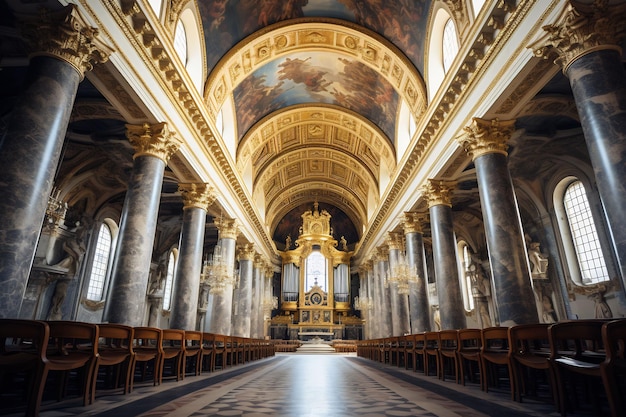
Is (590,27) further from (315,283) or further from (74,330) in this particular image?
(315,283)

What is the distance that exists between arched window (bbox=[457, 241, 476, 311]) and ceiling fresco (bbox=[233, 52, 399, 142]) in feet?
26.7

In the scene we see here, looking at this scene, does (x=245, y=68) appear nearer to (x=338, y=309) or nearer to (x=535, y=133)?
(x=535, y=133)

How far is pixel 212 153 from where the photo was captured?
12.6 metres

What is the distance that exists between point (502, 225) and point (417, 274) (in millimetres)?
6254

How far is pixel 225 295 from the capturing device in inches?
588

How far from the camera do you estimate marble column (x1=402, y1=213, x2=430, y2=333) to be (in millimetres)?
13281

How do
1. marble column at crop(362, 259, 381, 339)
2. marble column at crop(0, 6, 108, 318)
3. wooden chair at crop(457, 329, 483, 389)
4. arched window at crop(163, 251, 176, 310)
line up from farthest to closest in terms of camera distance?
marble column at crop(362, 259, 381, 339), arched window at crop(163, 251, 176, 310), wooden chair at crop(457, 329, 483, 389), marble column at crop(0, 6, 108, 318)

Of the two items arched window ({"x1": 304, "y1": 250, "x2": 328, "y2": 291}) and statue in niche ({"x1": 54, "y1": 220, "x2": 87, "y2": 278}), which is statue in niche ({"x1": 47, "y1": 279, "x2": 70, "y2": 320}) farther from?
arched window ({"x1": 304, "y1": 250, "x2": 328, "y2": 291})

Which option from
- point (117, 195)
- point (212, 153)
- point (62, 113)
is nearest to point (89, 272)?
point (117, 195)

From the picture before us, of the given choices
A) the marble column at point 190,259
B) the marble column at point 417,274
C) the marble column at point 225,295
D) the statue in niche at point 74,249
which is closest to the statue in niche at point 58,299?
the statue in niche at point 74,249

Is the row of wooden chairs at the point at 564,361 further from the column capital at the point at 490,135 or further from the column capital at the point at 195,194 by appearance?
the column capital at the point at 195,194

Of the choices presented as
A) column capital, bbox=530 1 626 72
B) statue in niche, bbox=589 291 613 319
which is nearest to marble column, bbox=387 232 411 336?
statue in niche, bbox=589 291 613 319

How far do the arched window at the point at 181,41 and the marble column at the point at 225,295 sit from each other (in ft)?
23.1

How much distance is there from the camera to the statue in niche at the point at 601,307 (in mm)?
11148
